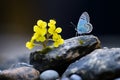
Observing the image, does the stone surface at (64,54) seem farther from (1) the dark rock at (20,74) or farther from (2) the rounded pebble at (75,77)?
(2) the rounded pebble at (75,77)

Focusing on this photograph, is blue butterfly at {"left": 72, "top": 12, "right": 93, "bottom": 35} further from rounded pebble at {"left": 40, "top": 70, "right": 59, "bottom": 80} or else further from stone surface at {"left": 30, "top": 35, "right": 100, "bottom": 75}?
rounded pebble at {"left": 40, "top": 70, "right": 59, "bottom": 80}

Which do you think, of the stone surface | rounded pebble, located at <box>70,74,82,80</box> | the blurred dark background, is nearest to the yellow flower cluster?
the stone surface

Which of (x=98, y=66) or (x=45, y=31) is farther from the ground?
(x=45, y=31)

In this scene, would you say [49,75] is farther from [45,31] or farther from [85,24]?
[85,24]

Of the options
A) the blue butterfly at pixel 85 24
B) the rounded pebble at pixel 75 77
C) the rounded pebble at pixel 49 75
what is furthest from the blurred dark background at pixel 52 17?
the rounded pebble at pixel 75 77

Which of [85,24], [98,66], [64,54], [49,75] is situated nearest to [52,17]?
[85,24]

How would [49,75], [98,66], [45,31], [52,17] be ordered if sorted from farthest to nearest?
[52,17]
[45,31]
[49,75]
[98,66]
